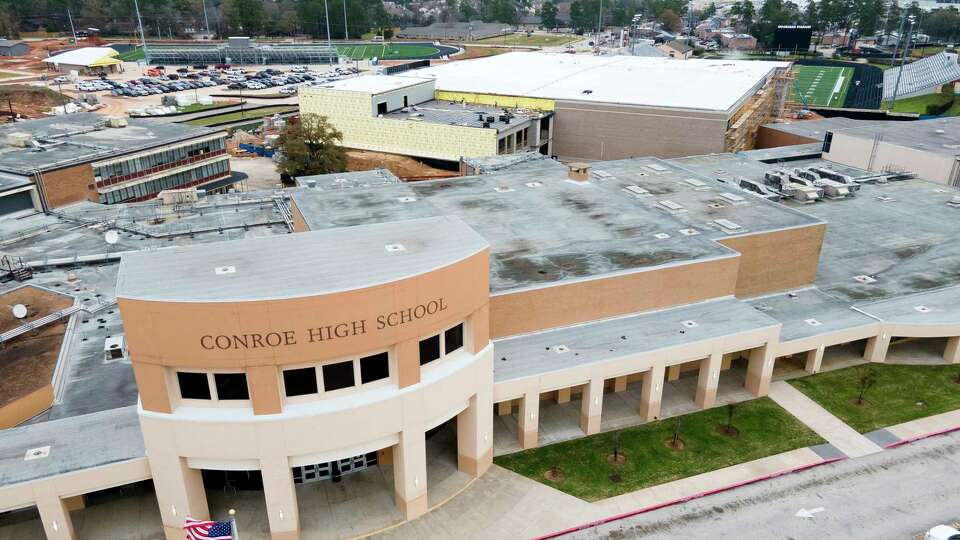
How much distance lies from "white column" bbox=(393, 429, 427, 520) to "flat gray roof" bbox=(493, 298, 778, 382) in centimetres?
619

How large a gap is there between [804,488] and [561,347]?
48.2ft

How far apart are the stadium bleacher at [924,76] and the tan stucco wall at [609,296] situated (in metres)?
133

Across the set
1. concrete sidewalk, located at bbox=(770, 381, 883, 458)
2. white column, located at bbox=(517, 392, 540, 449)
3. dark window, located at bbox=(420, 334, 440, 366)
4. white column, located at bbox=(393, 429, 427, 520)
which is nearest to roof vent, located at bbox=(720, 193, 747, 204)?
concrete sidewalk, located at bbox=(770, 381, 883, 458)

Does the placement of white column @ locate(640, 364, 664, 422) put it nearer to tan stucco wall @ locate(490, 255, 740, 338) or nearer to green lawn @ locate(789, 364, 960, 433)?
tan stucco wall @ locate(490, 255, 740, 338)

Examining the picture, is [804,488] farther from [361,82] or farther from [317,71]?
[317,71]

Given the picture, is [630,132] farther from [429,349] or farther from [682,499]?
[429,349]

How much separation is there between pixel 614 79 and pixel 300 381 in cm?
9320

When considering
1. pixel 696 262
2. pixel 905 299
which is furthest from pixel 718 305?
pixel 905 299

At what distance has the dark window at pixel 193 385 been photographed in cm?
2811

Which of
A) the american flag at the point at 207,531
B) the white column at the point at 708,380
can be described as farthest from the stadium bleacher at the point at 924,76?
the american flag at the point at 207,531

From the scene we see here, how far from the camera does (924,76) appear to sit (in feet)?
529

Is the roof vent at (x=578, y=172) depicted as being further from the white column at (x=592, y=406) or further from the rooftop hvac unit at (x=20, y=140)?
the rooftop hvac unit at (x=20, y=140)

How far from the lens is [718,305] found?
144 ft

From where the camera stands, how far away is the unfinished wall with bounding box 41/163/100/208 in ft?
209
